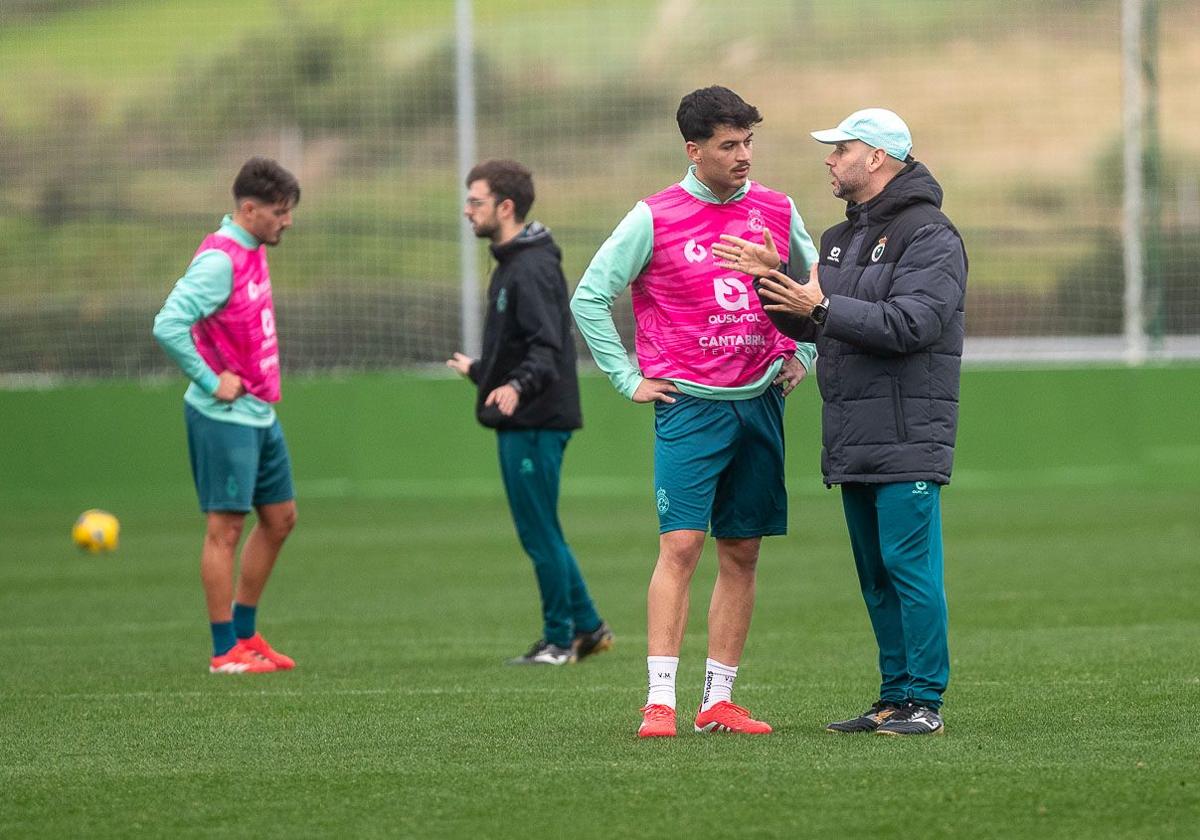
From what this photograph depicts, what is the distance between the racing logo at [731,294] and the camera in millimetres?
6754

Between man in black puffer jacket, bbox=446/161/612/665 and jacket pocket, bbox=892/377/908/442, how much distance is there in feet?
10.0

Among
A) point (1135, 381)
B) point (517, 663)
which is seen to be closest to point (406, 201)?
point (1135, 381)

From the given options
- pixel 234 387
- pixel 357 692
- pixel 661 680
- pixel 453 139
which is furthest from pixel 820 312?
pixel 453 139

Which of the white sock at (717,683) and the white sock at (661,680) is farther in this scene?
the white sock at (717,683)

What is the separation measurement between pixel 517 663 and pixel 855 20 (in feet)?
51.0

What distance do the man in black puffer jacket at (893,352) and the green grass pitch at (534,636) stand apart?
49 cm

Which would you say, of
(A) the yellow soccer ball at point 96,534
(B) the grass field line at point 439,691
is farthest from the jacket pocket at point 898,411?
(A) the yellow soccer ball at point 96,534

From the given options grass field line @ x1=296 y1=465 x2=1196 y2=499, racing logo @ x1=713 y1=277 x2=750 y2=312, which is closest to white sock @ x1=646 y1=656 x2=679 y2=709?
racing logo @ x1=713 y1=277 x2=750 y2=312

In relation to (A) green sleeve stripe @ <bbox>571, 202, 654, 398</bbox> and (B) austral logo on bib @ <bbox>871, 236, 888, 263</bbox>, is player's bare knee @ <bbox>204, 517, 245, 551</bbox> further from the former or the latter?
(B) austral logo on bib @ <bbox>871, 236, 888, 263</bbox>

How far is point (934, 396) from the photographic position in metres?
6.29

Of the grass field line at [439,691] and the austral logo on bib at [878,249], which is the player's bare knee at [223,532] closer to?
the grass field line at [439,691]

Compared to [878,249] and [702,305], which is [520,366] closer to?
[702,305]

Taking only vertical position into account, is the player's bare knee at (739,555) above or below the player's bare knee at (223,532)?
above

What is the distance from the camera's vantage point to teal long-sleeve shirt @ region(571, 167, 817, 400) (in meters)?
6.72
